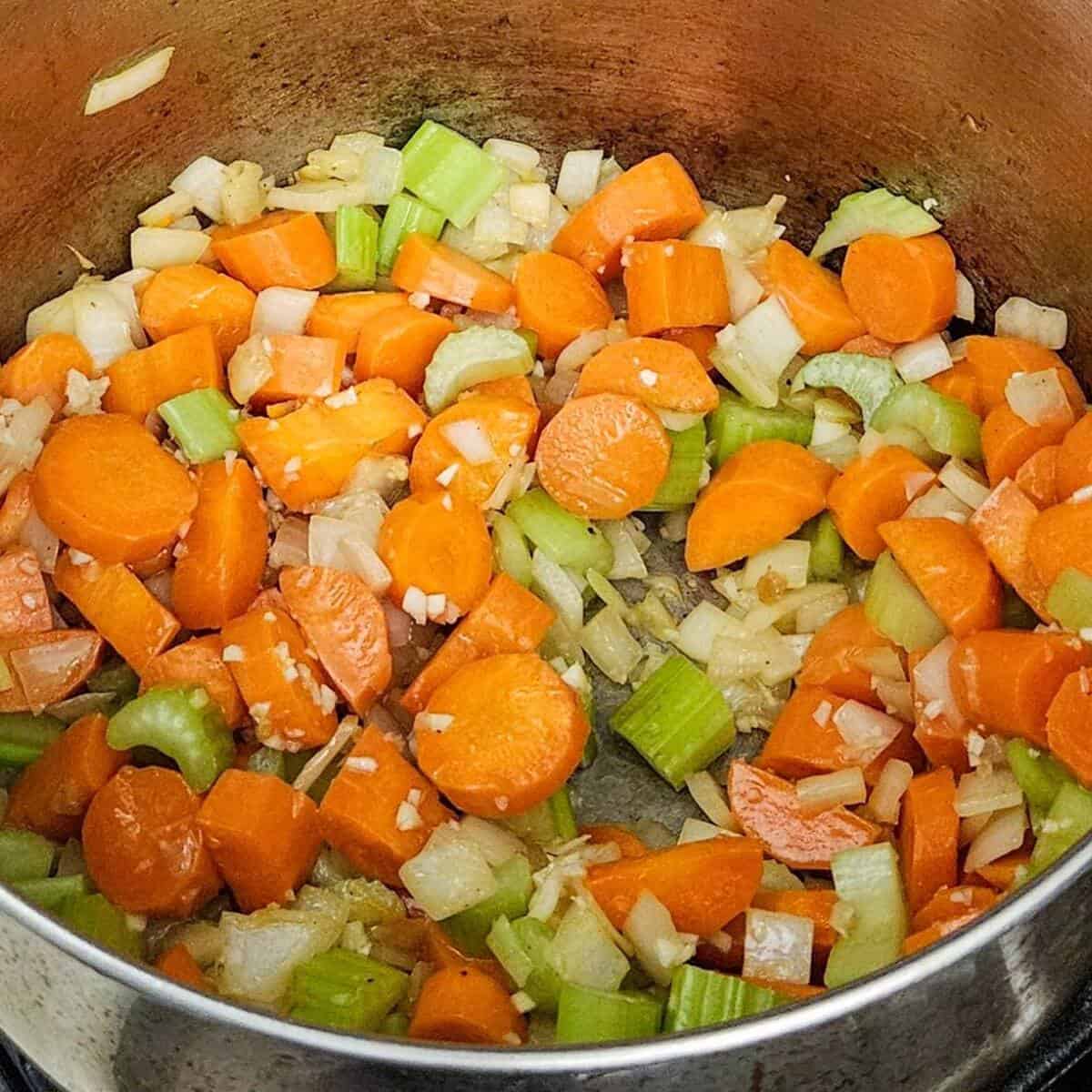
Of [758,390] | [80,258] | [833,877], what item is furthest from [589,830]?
[80,258]

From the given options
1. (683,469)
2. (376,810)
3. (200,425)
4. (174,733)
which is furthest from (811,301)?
(174,733)

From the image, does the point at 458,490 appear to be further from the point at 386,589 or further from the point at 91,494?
the point at 91,494

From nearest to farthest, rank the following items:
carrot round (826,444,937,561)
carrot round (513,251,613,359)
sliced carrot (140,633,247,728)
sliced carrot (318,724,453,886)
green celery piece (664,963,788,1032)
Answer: green celery piece (664,963,788,1032) < sliced carrot (318,724,453,886) < sliced carrot (140,633,247,728) < carrot round (826,444,937,561) < carrot round (513,251,613,359)

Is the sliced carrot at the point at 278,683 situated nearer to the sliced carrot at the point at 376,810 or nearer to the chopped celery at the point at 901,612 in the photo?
the sliced carrot at the point at 376,810

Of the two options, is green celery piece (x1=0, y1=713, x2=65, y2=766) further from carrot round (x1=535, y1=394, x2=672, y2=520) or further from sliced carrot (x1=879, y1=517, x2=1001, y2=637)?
sliced carrot (x1=879, y1=517, x2=1001, y2=637)

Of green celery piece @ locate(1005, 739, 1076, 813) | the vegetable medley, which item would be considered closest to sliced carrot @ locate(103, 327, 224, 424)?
the vegetable medley

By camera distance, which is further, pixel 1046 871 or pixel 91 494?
pixel 91 494
